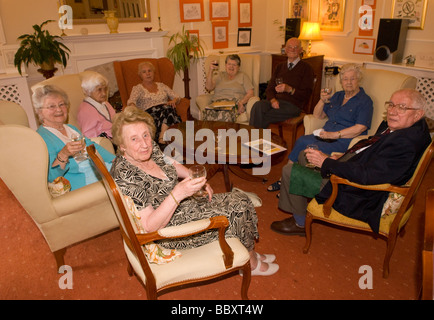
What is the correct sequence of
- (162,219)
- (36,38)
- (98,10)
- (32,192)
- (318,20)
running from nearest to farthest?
(162,219) < (32,192) < (36,38) < (98,10) < (318,20)

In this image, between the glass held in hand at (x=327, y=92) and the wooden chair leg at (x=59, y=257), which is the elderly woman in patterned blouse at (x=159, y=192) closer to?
the wooden chair leg at (x=59, y=257)

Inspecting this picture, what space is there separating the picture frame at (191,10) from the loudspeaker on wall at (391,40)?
2958mm

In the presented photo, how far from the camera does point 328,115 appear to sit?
3449 millimetres

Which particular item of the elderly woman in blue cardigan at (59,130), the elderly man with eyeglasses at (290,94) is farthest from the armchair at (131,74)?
the elderly woman in blue cardigan at (59,130)

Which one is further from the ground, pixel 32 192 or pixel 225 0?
pixel 225 0

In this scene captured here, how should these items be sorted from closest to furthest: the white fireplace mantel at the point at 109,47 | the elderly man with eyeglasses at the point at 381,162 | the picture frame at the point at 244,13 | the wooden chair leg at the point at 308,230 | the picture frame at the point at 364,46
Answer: the elderly man with eyeglasses at the point at 381,162 < the wooden chair leg at the point at 308,230 < the white fireplace mantel at the point at 109,47 < the picture frame at the point at 364,46 < the picture frame at the point at 244,13

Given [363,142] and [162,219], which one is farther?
[363,142]

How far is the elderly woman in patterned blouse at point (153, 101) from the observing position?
419 cm

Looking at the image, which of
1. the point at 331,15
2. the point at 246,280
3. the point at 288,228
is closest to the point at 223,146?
the point at 288,228

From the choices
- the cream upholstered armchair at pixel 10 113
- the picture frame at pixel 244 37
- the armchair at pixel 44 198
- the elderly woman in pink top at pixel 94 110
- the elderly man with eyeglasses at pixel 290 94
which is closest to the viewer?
the armchair at pixel 44 198

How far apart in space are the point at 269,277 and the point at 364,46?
4.50m
